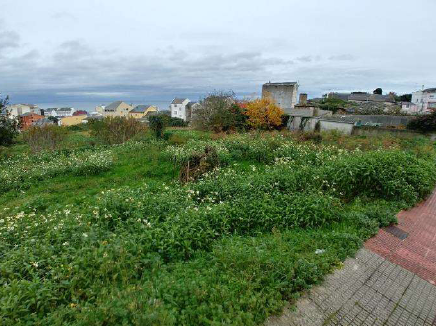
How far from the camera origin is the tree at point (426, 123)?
60.1 feet

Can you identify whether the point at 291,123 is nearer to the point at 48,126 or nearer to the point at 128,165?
the point at 128,165

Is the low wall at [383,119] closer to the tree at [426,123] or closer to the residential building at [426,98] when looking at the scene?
the tree at [426,123]

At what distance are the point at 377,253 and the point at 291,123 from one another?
2271 cm

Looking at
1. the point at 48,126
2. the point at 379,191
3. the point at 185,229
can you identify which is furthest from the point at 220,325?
the point at 48,126

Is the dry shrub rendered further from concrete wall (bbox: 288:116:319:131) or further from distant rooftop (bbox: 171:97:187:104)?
distant rooftop (bbox: 171:97:187:104)

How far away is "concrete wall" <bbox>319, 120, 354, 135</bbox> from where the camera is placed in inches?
834

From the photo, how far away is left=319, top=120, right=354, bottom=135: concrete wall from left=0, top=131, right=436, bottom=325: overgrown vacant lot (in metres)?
14.1

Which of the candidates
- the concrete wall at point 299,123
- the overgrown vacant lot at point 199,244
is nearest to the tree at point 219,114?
the concrete wall at point 299,123

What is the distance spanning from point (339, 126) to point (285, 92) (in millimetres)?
18965

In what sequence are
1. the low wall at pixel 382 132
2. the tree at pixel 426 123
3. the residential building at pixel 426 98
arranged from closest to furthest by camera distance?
1. the tree at pixel 426 123
2. the low wall at pixel 382 132
3. the residential building at pixel 426 98

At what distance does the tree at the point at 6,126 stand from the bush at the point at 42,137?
0.81 metres

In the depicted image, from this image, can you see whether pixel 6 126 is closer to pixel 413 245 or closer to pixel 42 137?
pixel 42 137

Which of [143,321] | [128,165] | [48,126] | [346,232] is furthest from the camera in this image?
[48,126]

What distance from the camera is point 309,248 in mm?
4109
